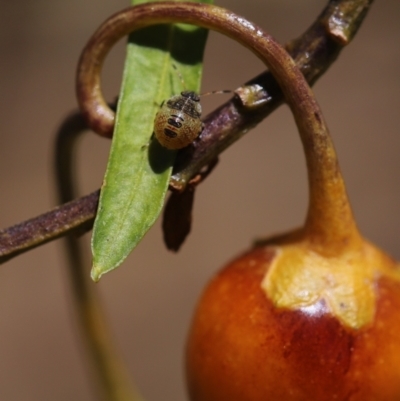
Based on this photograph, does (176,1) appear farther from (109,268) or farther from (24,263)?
(24,263)

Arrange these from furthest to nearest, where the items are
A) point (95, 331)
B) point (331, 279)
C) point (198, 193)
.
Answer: point (198, 193) < point (95, 331) < point (331, 279)

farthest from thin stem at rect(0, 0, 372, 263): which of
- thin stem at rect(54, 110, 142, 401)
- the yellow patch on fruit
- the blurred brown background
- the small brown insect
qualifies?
the blurred brown background

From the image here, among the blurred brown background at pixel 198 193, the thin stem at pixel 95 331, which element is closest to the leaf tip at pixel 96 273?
the thin stem at pixel 95 331

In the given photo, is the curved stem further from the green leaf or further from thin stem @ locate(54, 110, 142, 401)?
thin stem @ locate(54, 110, 142, 401)

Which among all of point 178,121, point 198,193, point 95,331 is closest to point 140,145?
point 178,121

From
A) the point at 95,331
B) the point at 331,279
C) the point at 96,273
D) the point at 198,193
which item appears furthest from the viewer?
the point at 198,193

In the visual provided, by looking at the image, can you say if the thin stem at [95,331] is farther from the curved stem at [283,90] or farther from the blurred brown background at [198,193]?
the blurred brown background at [198,193]

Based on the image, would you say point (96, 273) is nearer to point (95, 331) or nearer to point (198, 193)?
point (95, 331)
